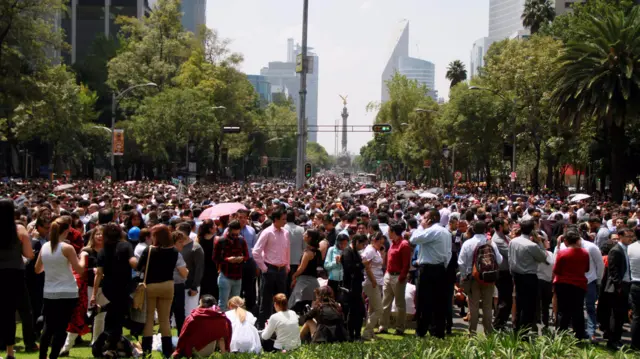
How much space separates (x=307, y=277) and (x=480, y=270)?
2439 millimetres

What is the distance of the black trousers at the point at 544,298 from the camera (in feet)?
38.7

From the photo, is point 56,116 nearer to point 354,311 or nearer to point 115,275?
point 354,311

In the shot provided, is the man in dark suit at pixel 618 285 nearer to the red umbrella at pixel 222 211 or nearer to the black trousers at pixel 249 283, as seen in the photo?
the black trousers at pixel 249 283

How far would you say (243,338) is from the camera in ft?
27.7

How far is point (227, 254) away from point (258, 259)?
1.46ft

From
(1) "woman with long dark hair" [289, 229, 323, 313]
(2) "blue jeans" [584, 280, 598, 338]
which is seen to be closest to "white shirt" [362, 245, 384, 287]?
(1) "woman with long dark hair" [289, 229, 323, 313]

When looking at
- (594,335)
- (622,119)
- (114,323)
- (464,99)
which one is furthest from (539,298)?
(464,99)

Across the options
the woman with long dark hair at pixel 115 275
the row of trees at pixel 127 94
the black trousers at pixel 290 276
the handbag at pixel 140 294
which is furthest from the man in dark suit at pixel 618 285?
the row of trees at pixel 127 94

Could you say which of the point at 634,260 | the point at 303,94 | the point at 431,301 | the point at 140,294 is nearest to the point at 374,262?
the point at 431,301

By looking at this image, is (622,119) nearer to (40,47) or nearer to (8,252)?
(40,47)

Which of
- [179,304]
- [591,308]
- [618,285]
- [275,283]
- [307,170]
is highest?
[307,170]

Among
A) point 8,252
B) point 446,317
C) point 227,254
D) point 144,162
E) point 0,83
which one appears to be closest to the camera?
point 8,252

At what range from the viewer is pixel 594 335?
11.1 metres

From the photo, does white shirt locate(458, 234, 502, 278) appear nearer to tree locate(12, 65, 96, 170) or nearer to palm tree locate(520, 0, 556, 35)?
tree locate(12, 65, 96, 170)
